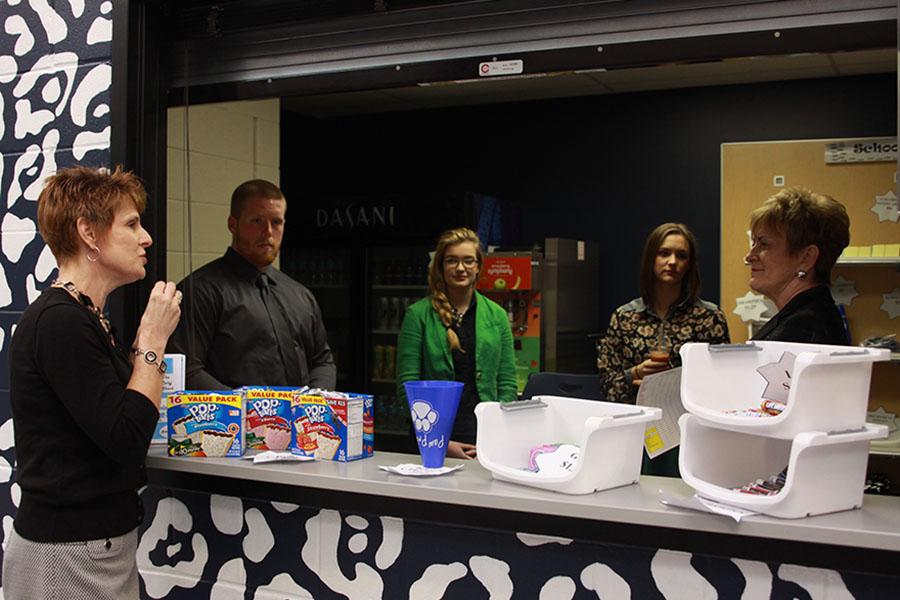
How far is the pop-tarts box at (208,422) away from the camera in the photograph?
231cm

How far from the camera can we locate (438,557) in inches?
81.1

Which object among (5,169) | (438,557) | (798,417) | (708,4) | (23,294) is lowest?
(438,557)

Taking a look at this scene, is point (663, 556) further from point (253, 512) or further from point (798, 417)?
point (253, 512)

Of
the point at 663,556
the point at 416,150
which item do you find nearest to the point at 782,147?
the point at 416,150

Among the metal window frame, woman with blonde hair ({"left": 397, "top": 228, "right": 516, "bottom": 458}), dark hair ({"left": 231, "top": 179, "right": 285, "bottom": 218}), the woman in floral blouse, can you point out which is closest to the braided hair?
woman with blonde hair ({"left": 397, "top": 228, "right": 516, "bottom": 458})

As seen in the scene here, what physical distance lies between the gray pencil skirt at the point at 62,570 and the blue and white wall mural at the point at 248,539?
378 mm

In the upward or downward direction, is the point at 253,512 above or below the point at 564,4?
below

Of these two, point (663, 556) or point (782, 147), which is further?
point (782, 147)

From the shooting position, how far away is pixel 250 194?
3.29 m

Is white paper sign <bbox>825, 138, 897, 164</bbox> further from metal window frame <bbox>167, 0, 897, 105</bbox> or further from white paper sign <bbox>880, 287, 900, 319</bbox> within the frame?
metal window frame <bbox>167, 0, 897, 105</bbox>

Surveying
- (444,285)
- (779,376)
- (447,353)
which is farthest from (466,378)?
(779,376)

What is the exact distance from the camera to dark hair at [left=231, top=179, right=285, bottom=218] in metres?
3.29

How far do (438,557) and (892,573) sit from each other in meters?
0.93

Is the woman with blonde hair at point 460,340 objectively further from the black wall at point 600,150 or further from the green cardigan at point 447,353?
the black wall at point 600,150
